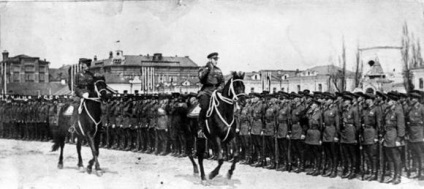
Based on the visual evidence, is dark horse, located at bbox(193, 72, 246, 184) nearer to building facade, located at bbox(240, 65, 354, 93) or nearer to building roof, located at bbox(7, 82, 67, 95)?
building facade, located at bbox(240, 65, 354, 93)

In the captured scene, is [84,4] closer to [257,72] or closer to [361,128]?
[257,72]

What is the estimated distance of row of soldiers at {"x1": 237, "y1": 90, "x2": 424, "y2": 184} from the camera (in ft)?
32.1

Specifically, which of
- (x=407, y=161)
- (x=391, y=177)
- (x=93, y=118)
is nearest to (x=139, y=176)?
(x=93, y=118)

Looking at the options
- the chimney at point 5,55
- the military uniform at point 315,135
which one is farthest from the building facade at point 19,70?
the military uniform at point 315,135

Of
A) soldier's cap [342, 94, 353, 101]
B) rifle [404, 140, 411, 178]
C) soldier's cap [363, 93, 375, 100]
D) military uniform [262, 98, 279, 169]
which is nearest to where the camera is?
rifle [404, 140, 411, 178]

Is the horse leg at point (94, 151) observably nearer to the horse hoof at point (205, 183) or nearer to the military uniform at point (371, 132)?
the horse hoof at point (205, 183)

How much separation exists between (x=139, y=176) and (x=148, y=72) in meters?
4.41

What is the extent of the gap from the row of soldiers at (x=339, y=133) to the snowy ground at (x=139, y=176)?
421 mm

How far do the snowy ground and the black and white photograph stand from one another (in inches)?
1.7

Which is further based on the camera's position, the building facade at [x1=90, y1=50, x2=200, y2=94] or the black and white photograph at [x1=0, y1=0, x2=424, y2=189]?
the building facade at [x1=90, y1=50, x2=200, y2=94]

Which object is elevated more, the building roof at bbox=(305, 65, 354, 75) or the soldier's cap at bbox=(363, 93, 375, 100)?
the building roof at bbox=(305, 65, 354, 75)

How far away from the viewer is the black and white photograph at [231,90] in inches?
398

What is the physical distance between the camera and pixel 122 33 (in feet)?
41.7

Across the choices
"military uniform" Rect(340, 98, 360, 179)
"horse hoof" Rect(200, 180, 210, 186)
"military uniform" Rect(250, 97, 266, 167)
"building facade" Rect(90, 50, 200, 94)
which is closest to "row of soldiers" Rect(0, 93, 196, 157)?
"building facade" Rect(90, 50, 200, 94)
